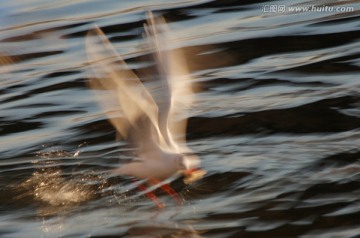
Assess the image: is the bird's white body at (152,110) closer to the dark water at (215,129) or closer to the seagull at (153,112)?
the seagull at (153,112)

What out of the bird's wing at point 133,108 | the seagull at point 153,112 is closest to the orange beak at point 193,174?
the seagull at point 153,112

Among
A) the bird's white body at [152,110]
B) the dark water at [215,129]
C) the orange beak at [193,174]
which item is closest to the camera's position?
the dark water at [215,129]

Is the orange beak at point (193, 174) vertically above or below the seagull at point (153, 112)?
below

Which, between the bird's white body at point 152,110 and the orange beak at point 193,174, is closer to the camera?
the bird's white body at point 152,110

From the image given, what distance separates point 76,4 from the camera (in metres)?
13.1

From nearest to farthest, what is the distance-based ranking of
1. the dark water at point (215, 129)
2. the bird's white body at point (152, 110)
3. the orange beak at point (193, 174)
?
the dark water at point (215, 129)
the bird's white body at point (152, 110)
the orange beak at point (193, 174)

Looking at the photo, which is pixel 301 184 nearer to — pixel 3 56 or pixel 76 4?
pixel 3 56

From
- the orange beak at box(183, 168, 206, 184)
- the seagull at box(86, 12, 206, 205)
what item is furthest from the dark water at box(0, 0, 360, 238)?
the seagull at box(86, 12, 206, 205)

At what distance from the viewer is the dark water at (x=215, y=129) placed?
20.7 feet

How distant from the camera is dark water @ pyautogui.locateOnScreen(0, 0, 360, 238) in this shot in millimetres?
6312

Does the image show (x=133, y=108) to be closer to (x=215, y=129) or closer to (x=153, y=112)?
(x=153, y=112)

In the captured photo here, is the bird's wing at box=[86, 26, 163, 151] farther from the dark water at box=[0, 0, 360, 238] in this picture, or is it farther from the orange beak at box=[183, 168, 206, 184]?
the dark water at box=[0, 0, 360, 238]

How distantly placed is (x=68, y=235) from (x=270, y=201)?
1.38 m

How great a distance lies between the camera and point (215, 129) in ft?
26.3
